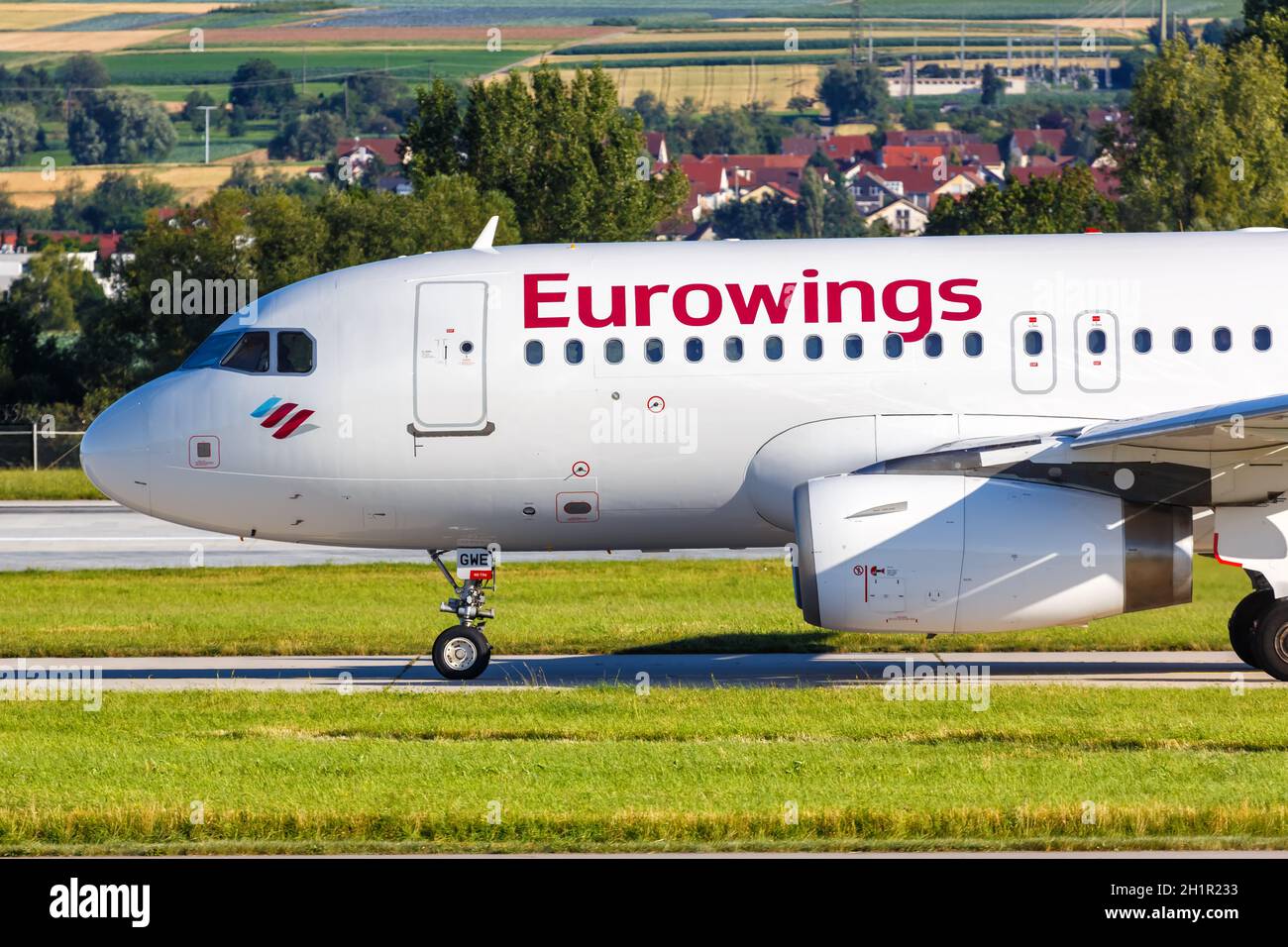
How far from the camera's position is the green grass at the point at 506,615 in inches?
894

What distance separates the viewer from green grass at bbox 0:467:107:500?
4716 centimetres

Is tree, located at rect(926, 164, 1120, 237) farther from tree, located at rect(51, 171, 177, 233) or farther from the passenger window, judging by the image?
tree, located at rect(51, 171, 177, 233)

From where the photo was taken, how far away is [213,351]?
67.2 ft

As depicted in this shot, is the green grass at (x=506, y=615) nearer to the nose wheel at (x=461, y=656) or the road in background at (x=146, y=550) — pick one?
the road in background at (x=146, y=550)

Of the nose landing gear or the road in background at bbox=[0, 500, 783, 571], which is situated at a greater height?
the nose landing gear

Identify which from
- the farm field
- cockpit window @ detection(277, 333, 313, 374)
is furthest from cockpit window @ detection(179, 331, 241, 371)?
the farm field

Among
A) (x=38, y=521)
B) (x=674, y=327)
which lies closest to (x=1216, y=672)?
(x=674, y=327)

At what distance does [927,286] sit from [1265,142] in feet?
128

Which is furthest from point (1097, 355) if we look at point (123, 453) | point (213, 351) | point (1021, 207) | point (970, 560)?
point (1021, 207)

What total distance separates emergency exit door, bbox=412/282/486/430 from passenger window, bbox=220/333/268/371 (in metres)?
1.70

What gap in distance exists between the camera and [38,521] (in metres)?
40.9

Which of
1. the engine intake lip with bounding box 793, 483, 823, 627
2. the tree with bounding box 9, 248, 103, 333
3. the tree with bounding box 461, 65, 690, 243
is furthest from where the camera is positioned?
the tree with bounding box 9, 248, 103, 333

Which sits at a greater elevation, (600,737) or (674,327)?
(674,327)

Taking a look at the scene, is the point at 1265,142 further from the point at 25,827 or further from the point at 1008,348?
the point at 25,827
